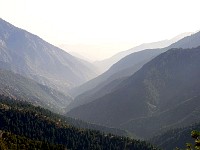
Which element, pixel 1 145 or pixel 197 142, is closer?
pixel 197 142

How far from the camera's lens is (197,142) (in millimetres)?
48875

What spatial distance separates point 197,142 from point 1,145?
542ft

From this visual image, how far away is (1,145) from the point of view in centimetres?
19800

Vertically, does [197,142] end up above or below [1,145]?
above
